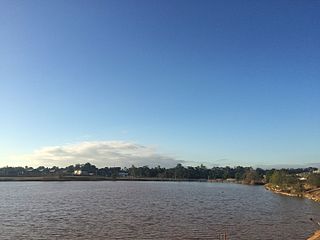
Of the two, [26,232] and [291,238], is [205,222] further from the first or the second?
[26,232]

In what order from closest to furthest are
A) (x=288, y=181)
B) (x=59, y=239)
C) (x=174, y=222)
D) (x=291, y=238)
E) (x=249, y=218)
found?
(x=59, y=239)
(x=291, y=238)
(x=174, y=222)
(x=249, y=218)
(x=288, y=181)

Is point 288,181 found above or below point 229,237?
above

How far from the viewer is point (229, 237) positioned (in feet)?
159

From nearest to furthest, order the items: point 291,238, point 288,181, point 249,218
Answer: point 291,238, point 249,218, point 288,181

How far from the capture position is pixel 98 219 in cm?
6381

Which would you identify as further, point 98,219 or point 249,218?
point 249,218

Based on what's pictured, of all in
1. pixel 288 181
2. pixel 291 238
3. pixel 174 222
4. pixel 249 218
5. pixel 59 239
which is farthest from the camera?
pixel 288 181

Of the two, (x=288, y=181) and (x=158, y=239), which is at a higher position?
(x=288, y=181)

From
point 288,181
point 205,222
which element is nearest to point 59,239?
point 205,222

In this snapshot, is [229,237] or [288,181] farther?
[288,181]

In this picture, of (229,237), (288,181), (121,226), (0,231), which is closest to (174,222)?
(121,226)

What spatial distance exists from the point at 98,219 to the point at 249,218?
85.9ft

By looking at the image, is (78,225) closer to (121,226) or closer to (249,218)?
(121,226)

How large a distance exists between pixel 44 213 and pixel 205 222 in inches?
1181
